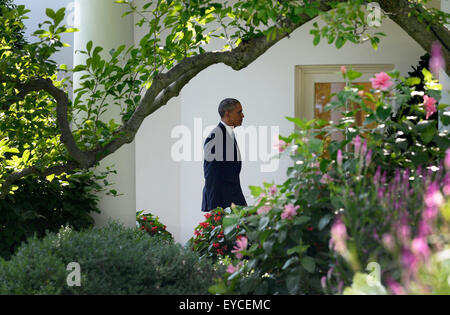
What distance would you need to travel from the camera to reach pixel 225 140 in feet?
18.6

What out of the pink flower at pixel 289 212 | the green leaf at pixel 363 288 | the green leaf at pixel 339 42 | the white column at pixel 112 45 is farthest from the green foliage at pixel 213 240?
the green leaf at pixel 363 288

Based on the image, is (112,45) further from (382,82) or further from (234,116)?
(382,82)

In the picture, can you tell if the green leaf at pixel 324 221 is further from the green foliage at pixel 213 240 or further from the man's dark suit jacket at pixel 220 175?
the man's dark suit jacket at pixel 220 175

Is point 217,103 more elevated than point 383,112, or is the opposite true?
point 217,103

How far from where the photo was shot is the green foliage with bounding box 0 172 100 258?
4.66 metres

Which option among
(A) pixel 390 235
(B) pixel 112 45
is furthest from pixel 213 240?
(A) pixel 390 235

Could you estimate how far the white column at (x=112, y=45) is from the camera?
15.8 feet

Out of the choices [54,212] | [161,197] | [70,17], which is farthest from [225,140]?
[70,17]

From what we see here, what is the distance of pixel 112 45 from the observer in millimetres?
4828

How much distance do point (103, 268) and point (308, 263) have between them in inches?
35.8

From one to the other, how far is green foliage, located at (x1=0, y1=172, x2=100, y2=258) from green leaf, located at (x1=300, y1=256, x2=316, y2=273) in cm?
273

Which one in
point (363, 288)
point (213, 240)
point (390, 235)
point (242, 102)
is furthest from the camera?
point (242, 102)
